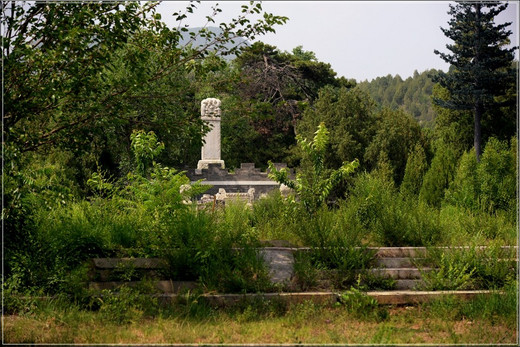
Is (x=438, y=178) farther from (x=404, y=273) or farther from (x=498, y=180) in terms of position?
(x=404, y=273)

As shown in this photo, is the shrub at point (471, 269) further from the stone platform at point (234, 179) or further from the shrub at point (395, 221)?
the stone platform at point (234, 179)

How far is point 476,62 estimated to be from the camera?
22.9m

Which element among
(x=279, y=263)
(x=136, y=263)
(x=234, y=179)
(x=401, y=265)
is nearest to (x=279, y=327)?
(x=279, y=263)

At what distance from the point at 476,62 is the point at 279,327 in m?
20.8

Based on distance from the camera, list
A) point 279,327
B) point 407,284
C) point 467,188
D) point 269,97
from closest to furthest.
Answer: point 279,327 → point 407,284 → point 467,188 → point 269,97

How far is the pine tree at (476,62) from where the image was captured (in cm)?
2205

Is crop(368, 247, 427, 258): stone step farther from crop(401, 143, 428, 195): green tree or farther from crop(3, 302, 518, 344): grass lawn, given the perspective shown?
crop(401, 143, 428, 195): green tree

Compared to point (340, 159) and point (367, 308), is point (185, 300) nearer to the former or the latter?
point (367, 308)

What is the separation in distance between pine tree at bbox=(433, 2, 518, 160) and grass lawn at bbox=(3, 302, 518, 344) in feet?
61.2

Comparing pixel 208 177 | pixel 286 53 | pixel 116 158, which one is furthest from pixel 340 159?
pixel 286 53

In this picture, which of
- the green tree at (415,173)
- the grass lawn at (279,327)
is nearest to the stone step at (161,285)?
the grass lawn at (279,327)

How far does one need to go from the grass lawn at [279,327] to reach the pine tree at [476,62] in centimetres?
1867

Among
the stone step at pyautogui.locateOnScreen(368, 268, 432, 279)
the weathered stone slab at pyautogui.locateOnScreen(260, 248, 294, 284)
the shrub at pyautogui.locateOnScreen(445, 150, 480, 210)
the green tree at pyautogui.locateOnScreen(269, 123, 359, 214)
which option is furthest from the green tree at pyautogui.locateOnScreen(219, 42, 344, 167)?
the stone step at pyautogui.locateOnScreen(368, 268, 432, 279)

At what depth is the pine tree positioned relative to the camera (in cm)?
2205
